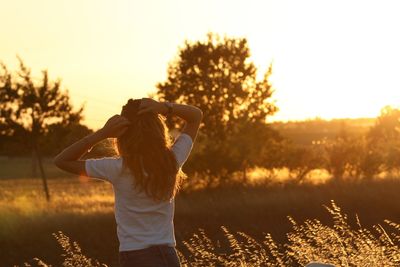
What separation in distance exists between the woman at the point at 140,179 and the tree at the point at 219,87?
3386 cm

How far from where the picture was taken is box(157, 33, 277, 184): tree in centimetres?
4053

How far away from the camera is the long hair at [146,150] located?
183 inches

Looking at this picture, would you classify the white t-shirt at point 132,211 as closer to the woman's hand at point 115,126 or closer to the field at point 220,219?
the woman's hand at point 115,126

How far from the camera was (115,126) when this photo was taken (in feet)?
15.2

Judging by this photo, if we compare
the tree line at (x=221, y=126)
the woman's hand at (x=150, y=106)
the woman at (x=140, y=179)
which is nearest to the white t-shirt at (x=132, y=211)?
the woman at (x=140, y=179)

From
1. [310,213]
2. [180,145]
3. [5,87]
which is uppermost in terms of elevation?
[5,87]

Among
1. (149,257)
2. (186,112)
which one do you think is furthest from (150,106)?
(149,257)

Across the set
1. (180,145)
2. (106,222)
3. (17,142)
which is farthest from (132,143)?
(17,142)

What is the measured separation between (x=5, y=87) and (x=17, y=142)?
7.84 ft

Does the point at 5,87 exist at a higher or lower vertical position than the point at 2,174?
higher

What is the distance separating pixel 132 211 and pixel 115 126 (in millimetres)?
515

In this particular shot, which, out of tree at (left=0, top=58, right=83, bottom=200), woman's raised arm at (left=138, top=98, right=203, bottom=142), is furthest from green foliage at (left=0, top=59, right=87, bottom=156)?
woman's raised arm at (left=138, top=98, right=203, bottom=142)

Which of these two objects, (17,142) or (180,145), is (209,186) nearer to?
(17,142)

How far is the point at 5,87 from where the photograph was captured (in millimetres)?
33875
